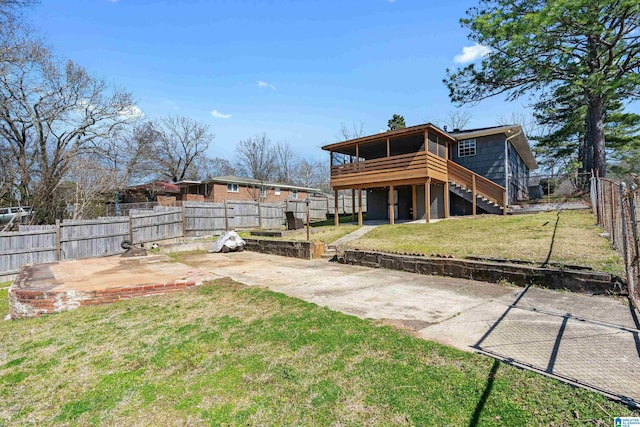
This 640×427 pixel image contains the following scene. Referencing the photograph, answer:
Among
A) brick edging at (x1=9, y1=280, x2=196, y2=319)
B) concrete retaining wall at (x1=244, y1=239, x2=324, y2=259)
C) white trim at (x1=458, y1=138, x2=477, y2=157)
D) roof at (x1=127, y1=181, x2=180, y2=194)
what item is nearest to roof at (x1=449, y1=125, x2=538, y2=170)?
white trim at (x1=458, y1=138, x2=477, y2=157)

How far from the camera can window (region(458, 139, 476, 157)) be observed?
669 inches

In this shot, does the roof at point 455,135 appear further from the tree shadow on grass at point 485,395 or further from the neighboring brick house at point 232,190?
the neighboring brick house at point 232,190

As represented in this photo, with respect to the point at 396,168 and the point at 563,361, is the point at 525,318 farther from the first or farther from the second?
the point at 396,168

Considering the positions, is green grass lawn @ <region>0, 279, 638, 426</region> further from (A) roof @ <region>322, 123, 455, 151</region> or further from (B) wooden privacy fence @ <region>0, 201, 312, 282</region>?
(A) roof @ <region>322, 123, 455, 151</region>

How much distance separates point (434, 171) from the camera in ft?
46.4

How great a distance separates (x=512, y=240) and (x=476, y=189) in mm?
7425

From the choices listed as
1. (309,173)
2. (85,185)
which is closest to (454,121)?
(309,173)

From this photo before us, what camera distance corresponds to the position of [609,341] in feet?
10.1

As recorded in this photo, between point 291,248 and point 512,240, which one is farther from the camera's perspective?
point 291,248

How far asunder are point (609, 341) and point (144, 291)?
21.4 ft

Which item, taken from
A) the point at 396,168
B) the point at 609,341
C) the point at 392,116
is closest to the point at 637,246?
the point at 609,341

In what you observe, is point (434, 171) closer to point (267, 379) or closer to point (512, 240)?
point (512, 240)

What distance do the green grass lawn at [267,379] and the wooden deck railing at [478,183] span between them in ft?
42.0

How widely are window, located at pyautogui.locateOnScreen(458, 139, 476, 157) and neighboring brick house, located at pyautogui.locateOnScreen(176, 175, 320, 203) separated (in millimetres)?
17260
